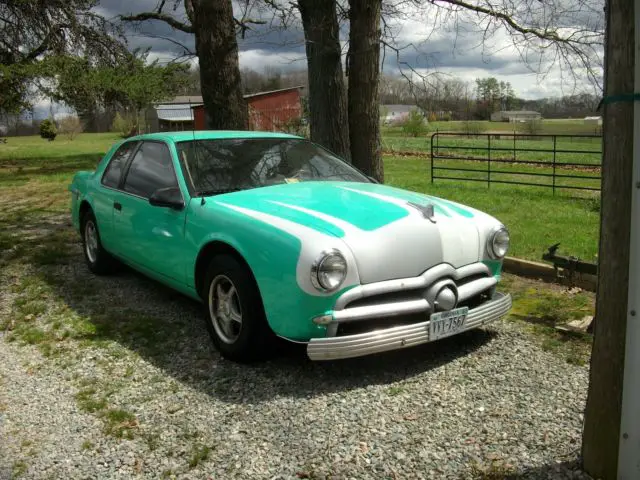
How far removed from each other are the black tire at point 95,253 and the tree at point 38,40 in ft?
46.1

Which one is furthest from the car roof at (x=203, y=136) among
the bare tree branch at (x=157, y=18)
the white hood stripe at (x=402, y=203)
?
the bare tree branch at (x=157, y=18)

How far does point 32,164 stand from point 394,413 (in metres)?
25.3

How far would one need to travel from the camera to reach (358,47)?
329 inches

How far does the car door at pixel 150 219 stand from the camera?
5004 millimetres

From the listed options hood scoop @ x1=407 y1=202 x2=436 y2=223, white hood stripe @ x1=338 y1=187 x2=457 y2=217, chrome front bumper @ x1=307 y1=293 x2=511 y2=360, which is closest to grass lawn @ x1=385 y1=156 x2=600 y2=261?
white hood stripe @ x1=338 y1=187 x2=457 y2=217

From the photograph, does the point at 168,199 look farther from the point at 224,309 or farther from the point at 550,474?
the point at 550,474

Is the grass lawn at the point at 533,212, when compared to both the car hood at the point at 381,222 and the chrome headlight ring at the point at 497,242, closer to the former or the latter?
the chrome headlight ring at the point at 497,242

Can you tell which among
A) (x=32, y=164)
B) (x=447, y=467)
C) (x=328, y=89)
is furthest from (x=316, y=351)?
(x=32, y=164)

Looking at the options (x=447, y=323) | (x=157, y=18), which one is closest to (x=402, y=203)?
(x=447, y=323)

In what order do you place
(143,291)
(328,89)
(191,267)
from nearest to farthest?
(191,267) < (143,291) < (328,89)

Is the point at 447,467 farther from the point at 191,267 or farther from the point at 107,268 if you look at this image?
the point at 107,268

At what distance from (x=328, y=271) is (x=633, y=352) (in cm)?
170

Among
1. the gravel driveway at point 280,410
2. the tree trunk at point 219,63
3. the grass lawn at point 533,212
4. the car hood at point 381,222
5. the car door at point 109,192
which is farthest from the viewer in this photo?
the tree trunk at point 219,63

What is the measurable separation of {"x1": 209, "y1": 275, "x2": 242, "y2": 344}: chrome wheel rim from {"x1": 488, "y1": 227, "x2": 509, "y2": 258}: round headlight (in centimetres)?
189
